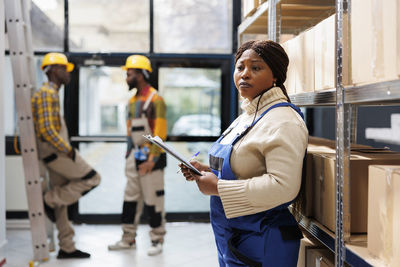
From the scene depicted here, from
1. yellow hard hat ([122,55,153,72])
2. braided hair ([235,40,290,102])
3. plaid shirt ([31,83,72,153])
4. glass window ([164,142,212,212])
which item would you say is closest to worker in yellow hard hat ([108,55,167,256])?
yellow hard hat ([122,55,153,72])

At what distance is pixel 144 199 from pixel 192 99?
58.3 inches

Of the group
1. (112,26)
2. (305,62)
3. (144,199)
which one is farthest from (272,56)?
(112,26)

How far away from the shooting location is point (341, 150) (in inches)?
57.0

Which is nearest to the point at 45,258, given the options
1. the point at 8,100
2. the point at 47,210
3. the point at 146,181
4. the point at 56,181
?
the point at 47,210

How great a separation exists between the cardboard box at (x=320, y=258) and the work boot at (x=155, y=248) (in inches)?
83.5

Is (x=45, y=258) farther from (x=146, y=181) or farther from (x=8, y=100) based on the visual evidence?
(x=8, y=100)

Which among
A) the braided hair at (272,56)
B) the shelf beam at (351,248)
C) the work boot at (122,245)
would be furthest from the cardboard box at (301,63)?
the work boot at (122,245)

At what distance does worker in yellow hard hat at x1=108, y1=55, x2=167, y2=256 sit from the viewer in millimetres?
3758

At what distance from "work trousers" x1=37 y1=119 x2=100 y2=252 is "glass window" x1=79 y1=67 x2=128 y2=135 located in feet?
3.89

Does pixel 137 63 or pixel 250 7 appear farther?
pixel 137 63

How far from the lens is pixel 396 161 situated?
1.49 m

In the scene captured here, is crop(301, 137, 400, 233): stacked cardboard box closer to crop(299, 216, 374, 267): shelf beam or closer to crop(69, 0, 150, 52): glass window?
crop(299, 216, 374, 267): shelf beam

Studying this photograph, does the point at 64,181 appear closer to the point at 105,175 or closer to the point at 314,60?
the point at 105,175

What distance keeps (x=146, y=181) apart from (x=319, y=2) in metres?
2.17
